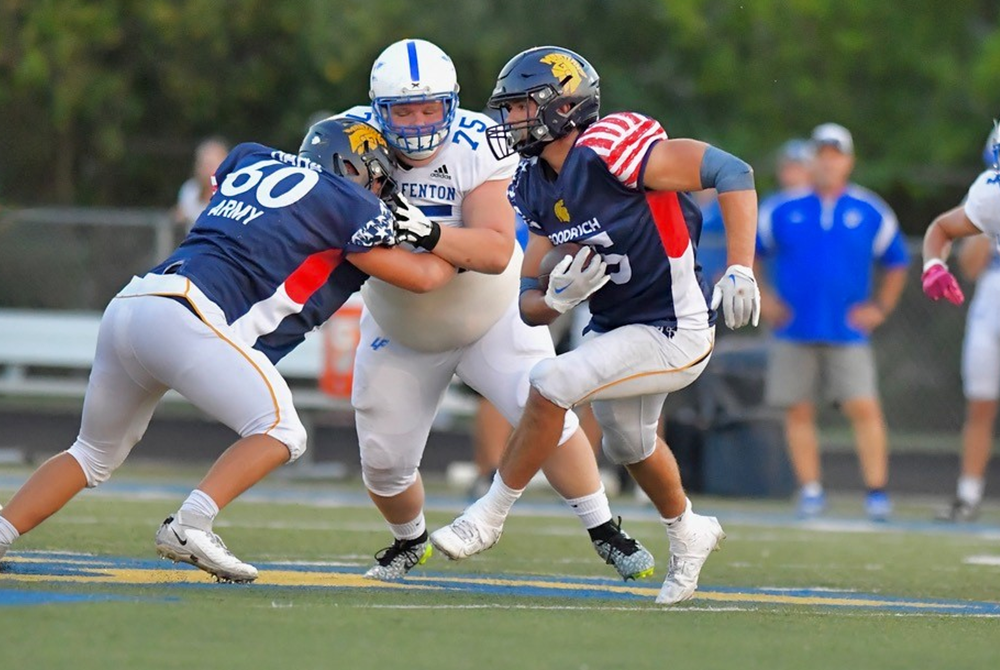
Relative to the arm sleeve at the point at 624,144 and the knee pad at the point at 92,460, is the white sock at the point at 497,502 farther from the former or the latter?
the knee pad at the point at 92,460

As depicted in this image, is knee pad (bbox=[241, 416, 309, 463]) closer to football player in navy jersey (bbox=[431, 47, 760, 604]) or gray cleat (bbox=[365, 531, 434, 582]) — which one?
football player in navy jersey (bbox=[431, 47, 760, 604])

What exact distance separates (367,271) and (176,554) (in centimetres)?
104

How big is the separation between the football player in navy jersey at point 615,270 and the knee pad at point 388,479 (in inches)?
20.2

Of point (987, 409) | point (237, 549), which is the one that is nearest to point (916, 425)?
point (987, 409)

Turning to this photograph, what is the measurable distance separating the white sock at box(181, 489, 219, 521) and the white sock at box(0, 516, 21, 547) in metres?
0.59

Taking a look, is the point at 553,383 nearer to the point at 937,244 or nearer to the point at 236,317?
the point at 236,317

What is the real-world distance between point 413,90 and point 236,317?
3.10 ft

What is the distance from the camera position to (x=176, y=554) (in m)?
5.35

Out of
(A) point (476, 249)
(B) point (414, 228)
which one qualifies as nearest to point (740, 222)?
(A) point (476, 249)

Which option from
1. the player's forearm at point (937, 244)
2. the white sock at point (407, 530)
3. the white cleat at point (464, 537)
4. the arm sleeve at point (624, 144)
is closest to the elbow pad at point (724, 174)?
the arm sleeve at point (624, 144)

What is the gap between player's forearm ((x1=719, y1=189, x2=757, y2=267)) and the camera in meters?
5.64

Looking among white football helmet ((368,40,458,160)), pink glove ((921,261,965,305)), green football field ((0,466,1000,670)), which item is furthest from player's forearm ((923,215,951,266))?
white football helmet ((368,40,458,160))

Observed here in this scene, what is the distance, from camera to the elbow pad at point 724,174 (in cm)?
564

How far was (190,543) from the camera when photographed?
210 inches
